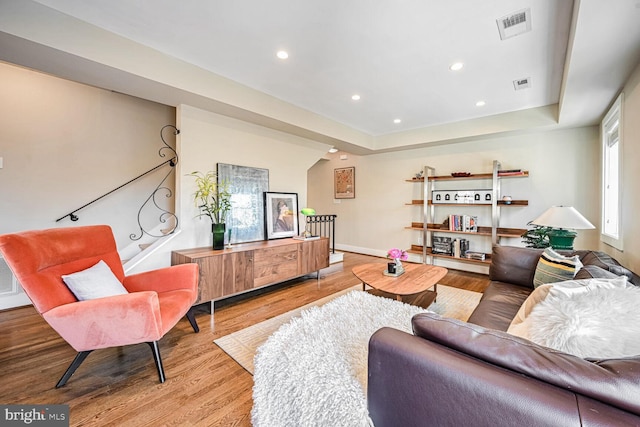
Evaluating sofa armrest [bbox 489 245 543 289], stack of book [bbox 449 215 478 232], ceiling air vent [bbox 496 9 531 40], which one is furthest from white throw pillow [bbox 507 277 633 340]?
stack of book [bbox 449 215 478 232]

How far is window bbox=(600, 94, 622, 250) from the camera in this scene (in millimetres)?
2765

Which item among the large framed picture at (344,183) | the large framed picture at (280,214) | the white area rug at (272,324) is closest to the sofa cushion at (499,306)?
the white area rug at (272,324)

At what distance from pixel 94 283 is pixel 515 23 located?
3692mm

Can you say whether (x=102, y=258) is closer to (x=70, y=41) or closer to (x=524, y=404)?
(x=70, y=41)

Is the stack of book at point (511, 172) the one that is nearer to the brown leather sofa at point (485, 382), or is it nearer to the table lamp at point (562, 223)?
the table lamp at point (562, 223)

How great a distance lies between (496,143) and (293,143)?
340cm

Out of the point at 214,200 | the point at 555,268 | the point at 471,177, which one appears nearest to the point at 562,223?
the point at 555,268

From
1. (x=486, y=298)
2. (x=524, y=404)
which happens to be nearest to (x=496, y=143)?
(x=486, y=298)

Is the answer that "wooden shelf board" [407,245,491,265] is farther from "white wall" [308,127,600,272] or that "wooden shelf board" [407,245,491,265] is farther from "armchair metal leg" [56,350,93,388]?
"armchair metal leg" [56,350,93,388]

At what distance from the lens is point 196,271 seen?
2258mm

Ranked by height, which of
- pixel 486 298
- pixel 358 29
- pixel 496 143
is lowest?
pixel 486 298

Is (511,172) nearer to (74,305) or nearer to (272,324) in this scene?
(272,324)

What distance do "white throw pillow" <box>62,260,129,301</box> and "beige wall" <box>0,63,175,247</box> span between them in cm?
209

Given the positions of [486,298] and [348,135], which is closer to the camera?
[486,298]
